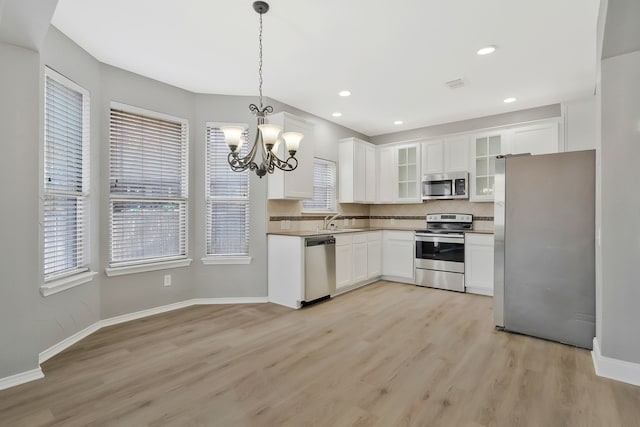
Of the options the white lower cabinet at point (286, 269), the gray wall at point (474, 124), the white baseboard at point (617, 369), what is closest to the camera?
the white baseboard at point (617, 369)

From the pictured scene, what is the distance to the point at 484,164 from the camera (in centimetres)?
499

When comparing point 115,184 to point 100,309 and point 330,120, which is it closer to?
point 100,309

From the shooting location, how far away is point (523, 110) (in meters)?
4.83

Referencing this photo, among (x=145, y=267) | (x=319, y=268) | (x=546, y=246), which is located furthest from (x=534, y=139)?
(x=145, y=267)

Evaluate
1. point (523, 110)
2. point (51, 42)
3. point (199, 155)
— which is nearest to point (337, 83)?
point (199, 155)

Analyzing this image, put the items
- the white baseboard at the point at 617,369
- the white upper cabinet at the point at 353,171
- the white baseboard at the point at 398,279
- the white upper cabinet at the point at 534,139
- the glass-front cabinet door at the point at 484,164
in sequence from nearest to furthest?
the white baseboard at the point at 617,369, the white upper cabinet at the point at 534,139, the glass-front cabinet door at the point at 484,164, the white baseboard at the point at 398,279, the white upper cabinet at the point at 353,171

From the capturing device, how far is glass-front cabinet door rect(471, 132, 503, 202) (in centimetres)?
489

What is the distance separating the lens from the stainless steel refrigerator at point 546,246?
2850mm

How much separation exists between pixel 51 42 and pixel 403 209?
210 inches

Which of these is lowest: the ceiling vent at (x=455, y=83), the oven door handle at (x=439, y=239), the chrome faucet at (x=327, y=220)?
the oven door handle at (x=439, y=239)

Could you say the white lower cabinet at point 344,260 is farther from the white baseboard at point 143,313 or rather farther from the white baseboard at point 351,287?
the white baseboard at point 143,313

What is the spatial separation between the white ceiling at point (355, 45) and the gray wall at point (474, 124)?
1.07 ft

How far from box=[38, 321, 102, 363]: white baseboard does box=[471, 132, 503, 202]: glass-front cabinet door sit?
5321 millimetres

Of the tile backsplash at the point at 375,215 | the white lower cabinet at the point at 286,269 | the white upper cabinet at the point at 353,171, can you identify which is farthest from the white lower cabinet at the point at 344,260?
the white upper cabinet at the point at 353,171
